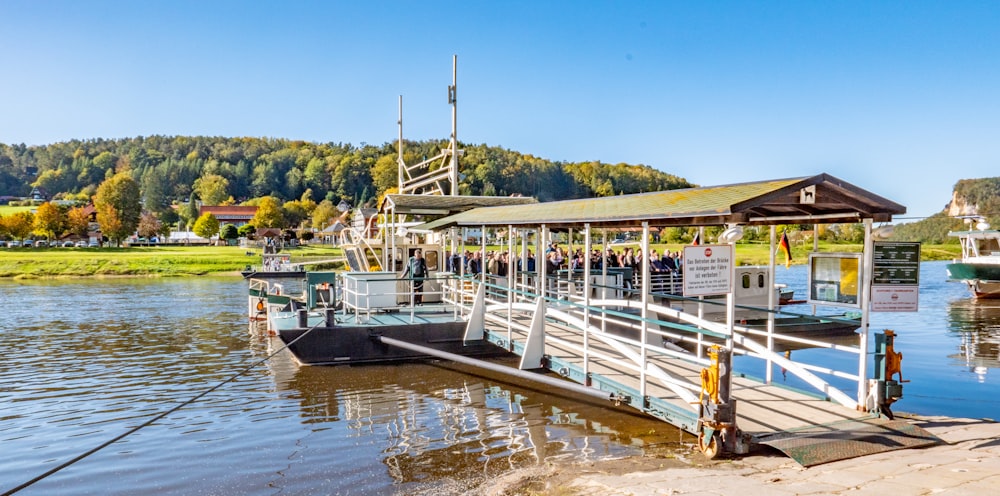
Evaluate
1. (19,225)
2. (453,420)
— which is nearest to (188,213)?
(19,225)

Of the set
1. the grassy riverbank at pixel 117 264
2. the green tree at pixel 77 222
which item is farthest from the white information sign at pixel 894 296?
the green tree at pixel 77 222

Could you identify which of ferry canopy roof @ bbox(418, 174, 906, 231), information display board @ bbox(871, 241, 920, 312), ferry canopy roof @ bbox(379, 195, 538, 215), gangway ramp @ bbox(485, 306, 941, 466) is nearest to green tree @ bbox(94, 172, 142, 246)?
ferry canopy roof @ bbox(379, 195, 538, 215)

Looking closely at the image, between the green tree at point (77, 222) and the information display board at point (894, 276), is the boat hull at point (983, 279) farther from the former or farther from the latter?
the green tree at point (77, 222)

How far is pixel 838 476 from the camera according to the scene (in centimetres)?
690

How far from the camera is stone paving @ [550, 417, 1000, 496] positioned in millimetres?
6484

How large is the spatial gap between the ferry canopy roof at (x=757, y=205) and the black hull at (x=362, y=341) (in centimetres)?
545

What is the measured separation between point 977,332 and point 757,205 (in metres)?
22.2

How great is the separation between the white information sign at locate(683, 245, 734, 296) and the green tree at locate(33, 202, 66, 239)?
345 ft

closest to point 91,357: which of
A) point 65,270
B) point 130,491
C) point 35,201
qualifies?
point 130,491

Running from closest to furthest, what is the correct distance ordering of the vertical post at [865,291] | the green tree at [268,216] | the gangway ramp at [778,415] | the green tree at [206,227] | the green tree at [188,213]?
the gangway ramp at [778,415] → the vertical post at [865,291] → the green tree at [206,227] → the green tree at [268,216] → the green tree at [188,213]

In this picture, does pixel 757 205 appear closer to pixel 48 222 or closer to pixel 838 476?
pixel 838 476

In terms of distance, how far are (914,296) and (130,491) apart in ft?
32.5

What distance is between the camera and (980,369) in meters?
16.9

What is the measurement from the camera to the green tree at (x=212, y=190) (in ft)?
610
